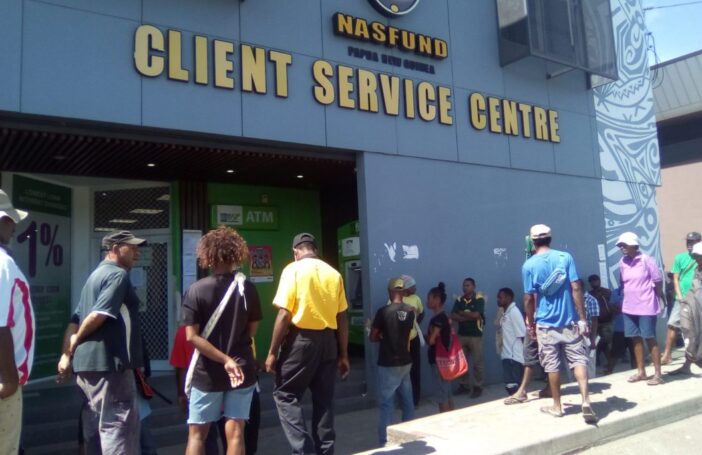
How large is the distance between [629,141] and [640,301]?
660 centimetres

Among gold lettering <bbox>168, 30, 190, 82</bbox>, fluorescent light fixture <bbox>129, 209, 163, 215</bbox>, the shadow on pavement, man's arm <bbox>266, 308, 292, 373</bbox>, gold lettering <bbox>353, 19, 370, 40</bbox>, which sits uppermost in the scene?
gold lettering <bbox>353, 19, 370, 40</bbox>

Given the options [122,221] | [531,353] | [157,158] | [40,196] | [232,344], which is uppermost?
[157,158]

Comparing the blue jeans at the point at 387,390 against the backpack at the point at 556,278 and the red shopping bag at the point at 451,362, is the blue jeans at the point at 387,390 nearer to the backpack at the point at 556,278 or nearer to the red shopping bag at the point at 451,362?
the red shopping bag at the point at 451,362

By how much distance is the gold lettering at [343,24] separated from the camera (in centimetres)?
805

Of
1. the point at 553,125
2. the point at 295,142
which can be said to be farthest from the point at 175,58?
the point at 553,125

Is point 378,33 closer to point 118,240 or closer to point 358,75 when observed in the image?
point 358,75

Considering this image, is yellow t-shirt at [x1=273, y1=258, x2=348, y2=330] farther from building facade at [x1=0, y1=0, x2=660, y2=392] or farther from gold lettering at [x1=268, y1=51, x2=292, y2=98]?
gold lettering at [x1=268, y1=51, x2=292, y2=98]

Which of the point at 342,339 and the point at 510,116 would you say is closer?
the point at 342,339

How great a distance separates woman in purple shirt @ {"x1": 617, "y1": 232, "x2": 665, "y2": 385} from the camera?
671 centimetres

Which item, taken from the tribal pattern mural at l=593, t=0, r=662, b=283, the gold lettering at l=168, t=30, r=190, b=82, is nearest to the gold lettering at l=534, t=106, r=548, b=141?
the tribal pattern mural at l=593, t=0, r=662, b=283

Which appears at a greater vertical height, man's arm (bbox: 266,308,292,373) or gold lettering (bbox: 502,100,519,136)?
gold lettering (bbox: 502,100,519,136)

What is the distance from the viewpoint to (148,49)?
6535 millimetres

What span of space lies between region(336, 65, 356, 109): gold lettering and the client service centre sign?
14 millimetres

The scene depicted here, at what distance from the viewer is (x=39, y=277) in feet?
27.4
